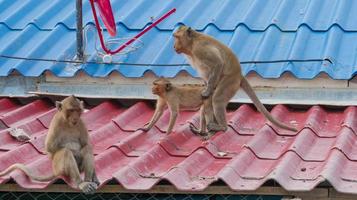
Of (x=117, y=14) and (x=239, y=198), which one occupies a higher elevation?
(x=117, y=14)

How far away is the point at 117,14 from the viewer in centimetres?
944

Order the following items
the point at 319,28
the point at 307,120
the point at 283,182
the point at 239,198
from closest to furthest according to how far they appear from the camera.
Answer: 1. the point at 283,182
2. the point at 239,198
3. the point at 307,120
4. the point at 319,28

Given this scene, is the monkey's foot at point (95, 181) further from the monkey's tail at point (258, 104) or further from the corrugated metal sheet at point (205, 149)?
the monkey's tail at point (258, 104)

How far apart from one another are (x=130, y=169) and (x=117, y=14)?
3.70 metres

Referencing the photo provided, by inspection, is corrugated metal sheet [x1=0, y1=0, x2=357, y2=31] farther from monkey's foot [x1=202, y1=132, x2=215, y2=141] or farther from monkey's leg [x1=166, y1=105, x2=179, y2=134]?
monkey's foot [x1=202, y1=132, x2=215, y2=141]

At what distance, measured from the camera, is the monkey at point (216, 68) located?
24.1 ft

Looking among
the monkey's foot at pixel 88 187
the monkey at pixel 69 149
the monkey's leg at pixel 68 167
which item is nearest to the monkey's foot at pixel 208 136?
the monkey at pixel 69 149

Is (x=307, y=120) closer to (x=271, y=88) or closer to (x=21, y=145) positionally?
(x=271, y=88)

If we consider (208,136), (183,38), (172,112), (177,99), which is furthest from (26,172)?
(183,38)

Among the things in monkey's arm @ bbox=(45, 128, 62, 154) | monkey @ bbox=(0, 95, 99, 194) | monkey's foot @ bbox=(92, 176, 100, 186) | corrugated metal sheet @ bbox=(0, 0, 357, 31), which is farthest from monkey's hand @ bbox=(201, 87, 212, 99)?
monkey's foot @ bbox=(92, 176, 100, 186)

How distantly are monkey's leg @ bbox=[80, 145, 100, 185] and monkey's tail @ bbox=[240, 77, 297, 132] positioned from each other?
1.59m

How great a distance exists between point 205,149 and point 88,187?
1179 millimetres

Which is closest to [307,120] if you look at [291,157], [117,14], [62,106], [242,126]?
[242,126]

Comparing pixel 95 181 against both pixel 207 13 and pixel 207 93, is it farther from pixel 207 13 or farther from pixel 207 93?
pixel 207 13
